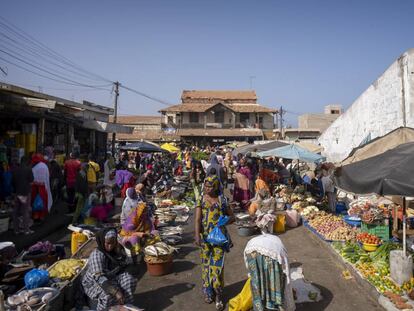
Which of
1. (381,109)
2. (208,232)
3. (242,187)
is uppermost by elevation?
(381,109)

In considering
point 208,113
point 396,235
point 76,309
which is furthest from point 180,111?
point 76,309

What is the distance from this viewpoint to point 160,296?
198 inches

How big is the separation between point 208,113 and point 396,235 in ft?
98.2

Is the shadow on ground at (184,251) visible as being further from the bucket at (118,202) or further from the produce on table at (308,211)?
the bucket at (118,202)

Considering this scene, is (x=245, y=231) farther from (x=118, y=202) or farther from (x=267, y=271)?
(x=118, y=202)

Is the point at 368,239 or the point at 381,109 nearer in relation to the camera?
the point at 368,239

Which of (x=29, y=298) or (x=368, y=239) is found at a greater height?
(x=368, y=239)

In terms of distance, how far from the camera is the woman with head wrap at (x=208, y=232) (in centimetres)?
458

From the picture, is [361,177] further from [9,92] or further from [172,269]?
[9,92]

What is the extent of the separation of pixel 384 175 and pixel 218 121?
106ft

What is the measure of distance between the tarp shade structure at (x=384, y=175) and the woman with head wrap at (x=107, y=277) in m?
3.40

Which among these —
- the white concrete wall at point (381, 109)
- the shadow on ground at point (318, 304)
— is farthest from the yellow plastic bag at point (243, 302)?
the white concrete wall at point (381, 109)

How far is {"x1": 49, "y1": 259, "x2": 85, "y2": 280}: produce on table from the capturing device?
15.1 feet

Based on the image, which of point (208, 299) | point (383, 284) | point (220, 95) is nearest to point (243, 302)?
point (208, 299)
